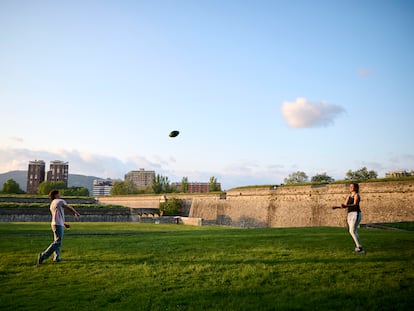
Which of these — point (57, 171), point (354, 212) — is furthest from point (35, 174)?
point (354, 212)

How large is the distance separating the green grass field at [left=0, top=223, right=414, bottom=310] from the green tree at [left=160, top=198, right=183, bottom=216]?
4960 centimetres

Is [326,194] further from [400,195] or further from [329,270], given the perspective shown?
[329,270]

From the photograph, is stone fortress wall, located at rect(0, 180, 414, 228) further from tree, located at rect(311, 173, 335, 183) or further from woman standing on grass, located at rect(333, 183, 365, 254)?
tree, located at rect(311, 173, 335, 183)

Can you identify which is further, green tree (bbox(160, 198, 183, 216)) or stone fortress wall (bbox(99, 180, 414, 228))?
green tree (bbox(160, 198, 183, 216))

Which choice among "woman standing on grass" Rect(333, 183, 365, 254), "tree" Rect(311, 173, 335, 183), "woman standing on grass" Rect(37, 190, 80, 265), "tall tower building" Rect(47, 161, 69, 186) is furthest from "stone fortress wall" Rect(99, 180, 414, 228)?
"tall tower building" Rect(47, 161, 69, 186)

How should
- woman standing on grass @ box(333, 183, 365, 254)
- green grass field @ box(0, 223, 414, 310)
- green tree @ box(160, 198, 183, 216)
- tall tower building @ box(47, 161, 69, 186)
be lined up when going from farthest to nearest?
1. tall tower building @ box(47, 161, 69, 186)
2. green tree @ box(160, 198, 183, 216)
3. woman standing on grass @ box(333, 183, 365, 254)
4. green grass field @ box(0, 223, 414, 310)

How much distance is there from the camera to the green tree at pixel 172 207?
6009 cm

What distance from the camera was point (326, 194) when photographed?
120 ft

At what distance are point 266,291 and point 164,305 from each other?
1874 mm

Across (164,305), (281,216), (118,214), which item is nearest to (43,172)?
(118,214)

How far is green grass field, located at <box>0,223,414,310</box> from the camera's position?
5.76 meters

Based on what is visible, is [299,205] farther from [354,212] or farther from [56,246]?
[56,246]

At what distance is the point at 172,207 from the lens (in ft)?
197

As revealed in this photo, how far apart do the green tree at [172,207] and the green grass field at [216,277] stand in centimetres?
4960
